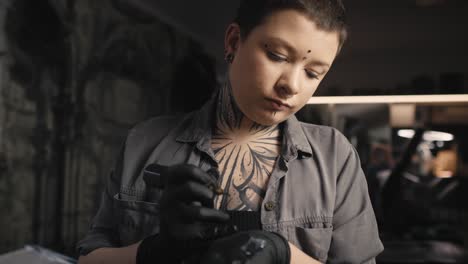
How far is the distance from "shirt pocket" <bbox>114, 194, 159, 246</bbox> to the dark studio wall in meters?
0.74

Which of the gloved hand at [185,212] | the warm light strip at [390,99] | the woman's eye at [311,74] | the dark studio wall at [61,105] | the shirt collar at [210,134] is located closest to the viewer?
the gloved hand at [185,212]

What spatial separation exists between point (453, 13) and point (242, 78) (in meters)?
0.66

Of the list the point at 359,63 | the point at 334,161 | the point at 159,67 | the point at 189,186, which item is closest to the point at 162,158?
the point at 189,186

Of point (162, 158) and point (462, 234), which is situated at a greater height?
point (162, 158)

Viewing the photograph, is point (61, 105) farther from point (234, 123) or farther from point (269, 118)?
point (269, 118)

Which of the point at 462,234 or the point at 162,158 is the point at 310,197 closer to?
the point at 162,158

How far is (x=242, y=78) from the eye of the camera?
0.86 meters

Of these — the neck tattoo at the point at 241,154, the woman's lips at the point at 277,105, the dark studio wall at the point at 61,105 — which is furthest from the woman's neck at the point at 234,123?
the dark studio wall at the point at 61,105

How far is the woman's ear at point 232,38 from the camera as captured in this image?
0.90m

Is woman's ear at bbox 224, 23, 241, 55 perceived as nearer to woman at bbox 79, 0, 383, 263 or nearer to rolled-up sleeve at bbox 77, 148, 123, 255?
woman at bbox 79, 0, 383, 263

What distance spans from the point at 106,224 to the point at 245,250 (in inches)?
15.7

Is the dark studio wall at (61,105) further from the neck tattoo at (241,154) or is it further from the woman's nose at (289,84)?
the woman's nose at (289,84)

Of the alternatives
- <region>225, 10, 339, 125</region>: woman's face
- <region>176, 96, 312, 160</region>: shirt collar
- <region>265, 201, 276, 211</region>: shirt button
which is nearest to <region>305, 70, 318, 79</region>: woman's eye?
<region>225, 10, 339, 125</region>: woman's face

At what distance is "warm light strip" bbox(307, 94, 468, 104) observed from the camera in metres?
1.08
